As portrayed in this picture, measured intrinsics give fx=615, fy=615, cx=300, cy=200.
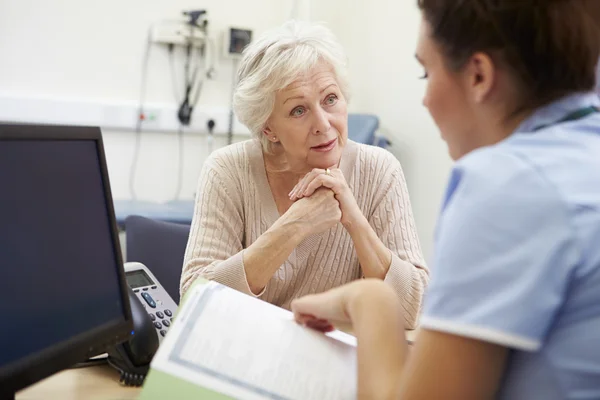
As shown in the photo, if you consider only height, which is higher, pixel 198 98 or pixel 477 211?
pixel 477 211

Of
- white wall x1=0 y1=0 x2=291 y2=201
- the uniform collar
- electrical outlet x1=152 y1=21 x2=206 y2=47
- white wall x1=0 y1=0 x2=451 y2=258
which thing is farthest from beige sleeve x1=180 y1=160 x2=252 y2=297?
electrical outlet x1=152 y1=21 x2=206 y2=47

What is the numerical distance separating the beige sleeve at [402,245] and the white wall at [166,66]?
1.12m

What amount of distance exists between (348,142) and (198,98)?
188cm

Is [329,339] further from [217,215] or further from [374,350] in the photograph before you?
[217,215]

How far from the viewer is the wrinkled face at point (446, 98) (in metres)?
0.74

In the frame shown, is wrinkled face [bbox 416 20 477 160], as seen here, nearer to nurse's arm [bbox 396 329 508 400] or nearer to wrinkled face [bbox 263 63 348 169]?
nurse's arm [bbox 396 329 508 400]

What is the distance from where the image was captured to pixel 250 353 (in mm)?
823

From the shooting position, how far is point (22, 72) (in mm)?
3092

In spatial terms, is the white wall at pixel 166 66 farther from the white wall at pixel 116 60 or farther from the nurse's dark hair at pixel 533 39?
the nurse's dark hair at pixel 533 39

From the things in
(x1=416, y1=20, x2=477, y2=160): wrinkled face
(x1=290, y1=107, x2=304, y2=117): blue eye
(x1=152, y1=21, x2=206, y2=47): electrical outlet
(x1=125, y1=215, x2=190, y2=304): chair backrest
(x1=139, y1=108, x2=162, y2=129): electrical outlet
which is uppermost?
(x1=416, y1=20, x2=477, y2=160): wrinkled face

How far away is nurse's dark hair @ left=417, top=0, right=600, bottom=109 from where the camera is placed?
64 cm

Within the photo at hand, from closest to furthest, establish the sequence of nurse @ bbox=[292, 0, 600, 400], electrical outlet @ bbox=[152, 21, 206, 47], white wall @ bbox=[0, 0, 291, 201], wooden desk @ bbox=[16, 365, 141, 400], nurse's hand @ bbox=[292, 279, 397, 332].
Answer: nurse @ bbox=[292, 0, 600, 400]
nurse's hand @ bbox=[292, 279, 397, 332]
wooden desk @ bbox=[16, 365, 141, 400]
white wall @ bbox=[0, 0, 291, 201]
electrical outlet @ bbox=[152, 21, 206, 47]

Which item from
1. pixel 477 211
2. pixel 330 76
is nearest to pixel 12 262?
pixel 477 211

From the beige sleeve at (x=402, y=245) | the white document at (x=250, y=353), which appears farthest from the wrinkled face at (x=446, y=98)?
the beige sleeve at (x=402, y=245)
